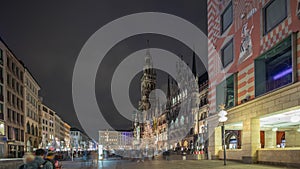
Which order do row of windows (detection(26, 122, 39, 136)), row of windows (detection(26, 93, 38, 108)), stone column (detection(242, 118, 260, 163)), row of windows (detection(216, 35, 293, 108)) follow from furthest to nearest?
row of windows (detection(26, 93, 38, 108)) < row of windows (detection(26, 122, 39, 136)) < stone column (detection(242, 118, 260, 163)) < row of windows (detection(216, 35, 293, 108))

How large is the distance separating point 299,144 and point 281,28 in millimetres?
16651

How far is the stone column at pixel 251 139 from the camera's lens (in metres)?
24.0

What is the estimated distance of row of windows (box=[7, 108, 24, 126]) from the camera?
6147cm

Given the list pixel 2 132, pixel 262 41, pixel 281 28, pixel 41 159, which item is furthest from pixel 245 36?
pixel 2 132

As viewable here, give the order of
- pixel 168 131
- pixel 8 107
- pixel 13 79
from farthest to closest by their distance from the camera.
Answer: pixel 168 131
pixel 13 79
pixel 8 107

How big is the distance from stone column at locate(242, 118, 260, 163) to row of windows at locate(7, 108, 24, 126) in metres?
48.4

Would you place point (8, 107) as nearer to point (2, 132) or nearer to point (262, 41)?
point (2, 132)

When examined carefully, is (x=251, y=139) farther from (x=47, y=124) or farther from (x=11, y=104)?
(x=47, y=124)

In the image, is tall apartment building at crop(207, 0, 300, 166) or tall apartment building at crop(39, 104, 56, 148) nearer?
tall apartment building at crop(207, 0, 300, 166)

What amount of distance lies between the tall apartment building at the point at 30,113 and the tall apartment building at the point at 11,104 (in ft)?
11.8

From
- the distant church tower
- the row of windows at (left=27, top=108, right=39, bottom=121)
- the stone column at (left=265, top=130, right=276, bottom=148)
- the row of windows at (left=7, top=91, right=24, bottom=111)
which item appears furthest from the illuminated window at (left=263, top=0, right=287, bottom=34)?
the distant church tower

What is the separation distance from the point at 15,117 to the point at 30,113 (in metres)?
16.3

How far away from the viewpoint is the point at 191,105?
94.9 metres

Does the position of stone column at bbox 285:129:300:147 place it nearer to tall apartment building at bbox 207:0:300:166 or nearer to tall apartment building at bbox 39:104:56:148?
tall apartment building at bbox 207:0:300:166
